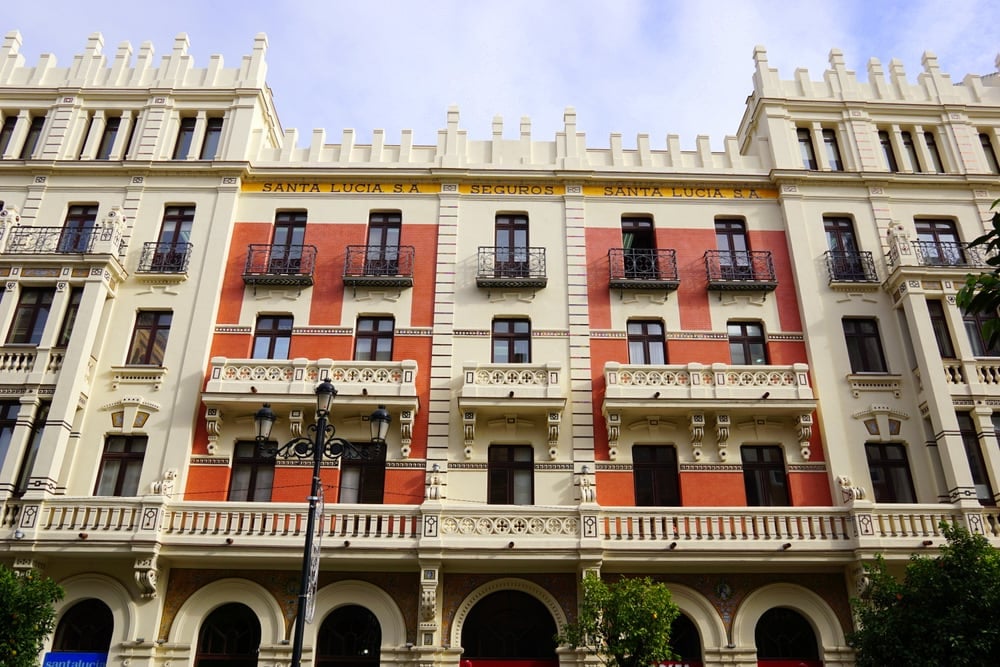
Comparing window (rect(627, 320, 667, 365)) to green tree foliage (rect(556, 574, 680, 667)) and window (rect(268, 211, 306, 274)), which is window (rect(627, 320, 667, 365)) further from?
window (rect(268, 211, 306, 274))

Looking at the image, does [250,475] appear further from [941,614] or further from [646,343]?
[941,614]

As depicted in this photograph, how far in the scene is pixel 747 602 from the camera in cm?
2102

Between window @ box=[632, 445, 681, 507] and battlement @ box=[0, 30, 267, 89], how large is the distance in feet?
62.2

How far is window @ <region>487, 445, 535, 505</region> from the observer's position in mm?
22781

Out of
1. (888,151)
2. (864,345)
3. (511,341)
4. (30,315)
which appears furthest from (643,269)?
(30,315)

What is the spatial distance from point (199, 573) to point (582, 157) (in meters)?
18.2

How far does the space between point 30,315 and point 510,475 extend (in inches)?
612

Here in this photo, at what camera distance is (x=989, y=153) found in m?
28.7

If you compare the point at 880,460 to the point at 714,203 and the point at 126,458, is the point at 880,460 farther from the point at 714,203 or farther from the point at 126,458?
the point at 126,458

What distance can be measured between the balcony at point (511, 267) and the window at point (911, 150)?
13947mm

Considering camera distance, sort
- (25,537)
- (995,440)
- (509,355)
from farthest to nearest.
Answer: (509,355) → (995,440) → (25,537)

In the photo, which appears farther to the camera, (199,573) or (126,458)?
(126,458)

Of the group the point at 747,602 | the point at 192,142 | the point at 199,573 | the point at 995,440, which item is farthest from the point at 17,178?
the point at 995,440

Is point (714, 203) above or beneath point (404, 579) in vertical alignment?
above
